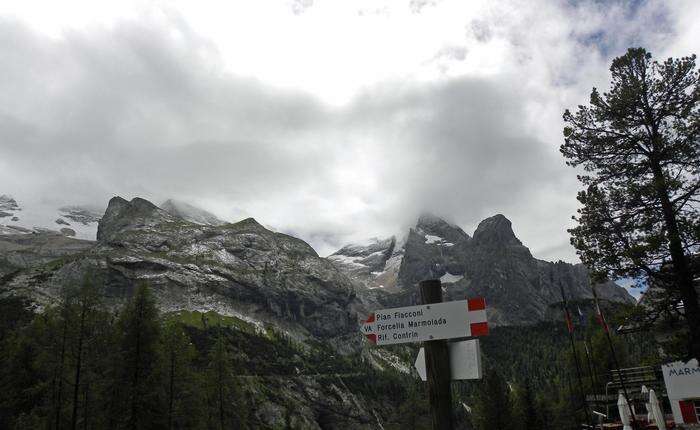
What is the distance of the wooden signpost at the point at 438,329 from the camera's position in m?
7.04

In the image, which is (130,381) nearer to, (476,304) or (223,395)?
(223,395)

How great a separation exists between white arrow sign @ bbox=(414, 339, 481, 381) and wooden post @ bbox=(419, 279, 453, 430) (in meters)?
0.08

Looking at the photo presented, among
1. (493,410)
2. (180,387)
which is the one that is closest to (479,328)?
(180,387)

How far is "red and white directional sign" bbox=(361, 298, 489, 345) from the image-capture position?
701 cm

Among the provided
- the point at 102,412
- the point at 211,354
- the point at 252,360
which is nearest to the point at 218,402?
the point at 211,354

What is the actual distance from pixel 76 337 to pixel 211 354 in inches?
800

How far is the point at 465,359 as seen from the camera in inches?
278

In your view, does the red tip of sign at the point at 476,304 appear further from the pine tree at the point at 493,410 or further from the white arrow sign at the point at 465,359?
Answer: the pine tree at the point at 493,410

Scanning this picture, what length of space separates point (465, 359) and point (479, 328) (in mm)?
551

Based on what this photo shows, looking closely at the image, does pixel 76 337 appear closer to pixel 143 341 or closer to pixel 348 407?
pixel 143 341

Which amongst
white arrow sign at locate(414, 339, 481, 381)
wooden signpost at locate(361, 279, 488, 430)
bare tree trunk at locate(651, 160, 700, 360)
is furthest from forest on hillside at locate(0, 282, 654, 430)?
wooden signpost at locate(361, 279, 488, 430)

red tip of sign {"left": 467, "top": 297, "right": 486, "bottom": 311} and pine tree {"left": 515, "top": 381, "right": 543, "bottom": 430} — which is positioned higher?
red tip of sign {"left": 467, "top": 297, "right": 486, "bottom": 311}

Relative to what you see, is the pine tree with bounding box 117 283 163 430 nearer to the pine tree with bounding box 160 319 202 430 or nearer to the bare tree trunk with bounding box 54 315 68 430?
the bare tree trunk with bounding box 54 315 68 430

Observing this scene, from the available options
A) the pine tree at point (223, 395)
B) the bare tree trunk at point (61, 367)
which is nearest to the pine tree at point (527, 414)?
the pine tree at point (223, 395)
